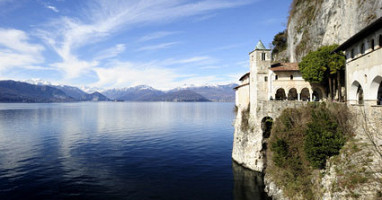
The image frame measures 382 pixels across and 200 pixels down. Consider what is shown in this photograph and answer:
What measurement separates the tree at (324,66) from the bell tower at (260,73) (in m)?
6.64

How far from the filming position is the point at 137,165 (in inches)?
1651

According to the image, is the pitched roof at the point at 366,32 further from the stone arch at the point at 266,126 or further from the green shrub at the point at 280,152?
the green shrub at the point at 280,152

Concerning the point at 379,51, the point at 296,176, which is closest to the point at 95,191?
the point at 296,176

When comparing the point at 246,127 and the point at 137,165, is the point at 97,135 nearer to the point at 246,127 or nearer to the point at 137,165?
the point at 137,165

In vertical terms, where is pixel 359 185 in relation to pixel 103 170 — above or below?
above

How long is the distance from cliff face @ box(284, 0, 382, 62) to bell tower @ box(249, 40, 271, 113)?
13.4 meters

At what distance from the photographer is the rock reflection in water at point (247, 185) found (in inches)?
1216

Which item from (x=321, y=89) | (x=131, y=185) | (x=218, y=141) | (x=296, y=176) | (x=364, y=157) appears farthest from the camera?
(x=218, y=141)

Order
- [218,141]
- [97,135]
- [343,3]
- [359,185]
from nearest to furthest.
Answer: [359,185]
[343,3]
[218,141]
[97,135]

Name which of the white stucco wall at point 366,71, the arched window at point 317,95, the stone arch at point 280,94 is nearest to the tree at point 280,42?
the arched window at point 317,95

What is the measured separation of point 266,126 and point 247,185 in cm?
1113

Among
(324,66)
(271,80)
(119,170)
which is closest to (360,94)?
(324,66)

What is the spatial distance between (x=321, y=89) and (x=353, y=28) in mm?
11779

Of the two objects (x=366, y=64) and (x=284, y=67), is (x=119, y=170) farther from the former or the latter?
(x=366, y=64)
